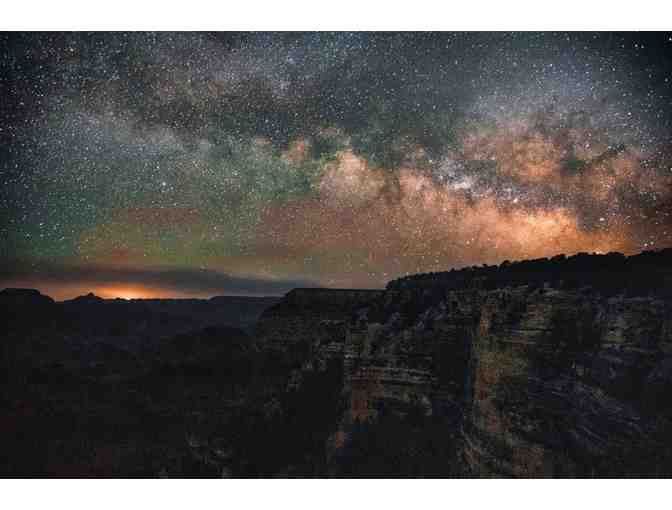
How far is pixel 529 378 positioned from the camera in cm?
663

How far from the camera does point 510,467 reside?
6.34 m

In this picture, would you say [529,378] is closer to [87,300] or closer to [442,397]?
[442,397]

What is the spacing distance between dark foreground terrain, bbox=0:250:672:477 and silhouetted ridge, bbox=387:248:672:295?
42mm

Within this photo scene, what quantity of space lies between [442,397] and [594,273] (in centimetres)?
416

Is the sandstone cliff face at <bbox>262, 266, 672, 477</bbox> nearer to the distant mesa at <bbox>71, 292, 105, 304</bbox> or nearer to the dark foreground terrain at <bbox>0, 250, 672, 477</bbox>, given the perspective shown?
the dark foreground terrain at <bbox>0, 250, 672, 477</bbox>

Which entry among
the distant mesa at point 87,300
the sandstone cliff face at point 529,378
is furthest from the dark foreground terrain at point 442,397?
the distant mesa at point 87,300

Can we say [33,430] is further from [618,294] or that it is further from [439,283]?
[618,294]

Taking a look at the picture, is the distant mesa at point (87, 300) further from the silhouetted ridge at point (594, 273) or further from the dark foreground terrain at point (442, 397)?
the silhouetted ridge at point (594, 273)

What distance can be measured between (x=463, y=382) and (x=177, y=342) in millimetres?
28834

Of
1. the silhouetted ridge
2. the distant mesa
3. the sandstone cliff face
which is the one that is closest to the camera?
the sandstone cliff face

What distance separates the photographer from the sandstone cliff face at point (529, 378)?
497 centimetres

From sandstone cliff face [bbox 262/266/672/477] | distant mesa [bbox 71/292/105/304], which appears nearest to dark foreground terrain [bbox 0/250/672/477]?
sandstone cliff face [bbox 262/266/672/477]

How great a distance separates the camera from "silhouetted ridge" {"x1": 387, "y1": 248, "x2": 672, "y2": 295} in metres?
5.84

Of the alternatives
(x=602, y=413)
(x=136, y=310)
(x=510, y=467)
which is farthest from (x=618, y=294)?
(x=136, y=310)
